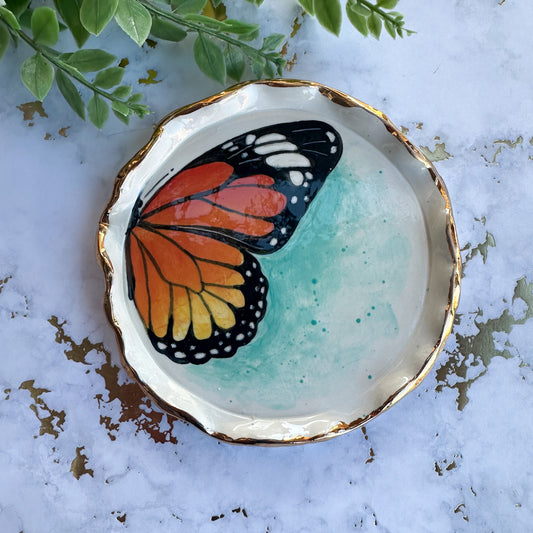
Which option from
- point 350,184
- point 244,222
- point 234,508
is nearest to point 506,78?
point 350,184

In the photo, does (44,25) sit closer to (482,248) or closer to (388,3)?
(388,3)

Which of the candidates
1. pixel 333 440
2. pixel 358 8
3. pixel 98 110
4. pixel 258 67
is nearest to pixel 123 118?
pixel 98 110

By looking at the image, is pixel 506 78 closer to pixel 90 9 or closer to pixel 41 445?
pixel 90 9

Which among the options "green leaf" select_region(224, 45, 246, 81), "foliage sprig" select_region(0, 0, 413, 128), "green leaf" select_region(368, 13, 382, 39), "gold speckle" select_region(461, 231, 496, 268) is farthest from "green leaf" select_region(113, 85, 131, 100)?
"gold speckle" select_region(461, 231, 496, 268)

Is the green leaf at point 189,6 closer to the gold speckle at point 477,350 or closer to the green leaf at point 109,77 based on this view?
the green leaf at point 109,77

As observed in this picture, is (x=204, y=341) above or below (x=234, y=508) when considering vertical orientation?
above

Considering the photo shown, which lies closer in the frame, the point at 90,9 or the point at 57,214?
the point at 90,9

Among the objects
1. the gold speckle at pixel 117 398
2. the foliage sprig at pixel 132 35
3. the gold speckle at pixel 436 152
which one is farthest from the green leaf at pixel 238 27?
the gold speckle at pixel 117 398
